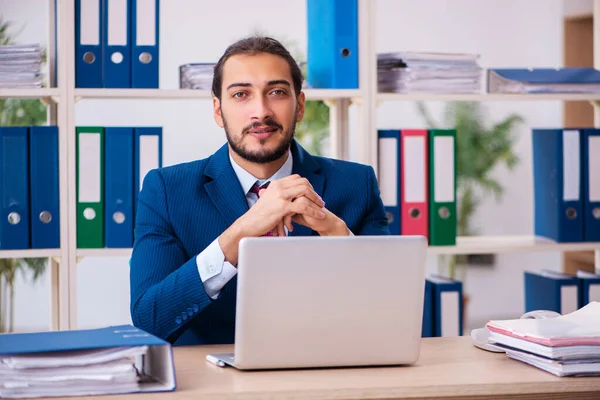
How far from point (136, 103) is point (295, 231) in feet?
14.0

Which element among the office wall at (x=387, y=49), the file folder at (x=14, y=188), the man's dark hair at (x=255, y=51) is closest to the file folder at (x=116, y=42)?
the file folder at (x=14, y=188)

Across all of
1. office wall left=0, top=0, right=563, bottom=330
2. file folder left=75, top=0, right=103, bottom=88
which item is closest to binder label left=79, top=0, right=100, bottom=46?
file folder left=75, top=0, right=103, bottom=88

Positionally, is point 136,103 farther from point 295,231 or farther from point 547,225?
point 295,231

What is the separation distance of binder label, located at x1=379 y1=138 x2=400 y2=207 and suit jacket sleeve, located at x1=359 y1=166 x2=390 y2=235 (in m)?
0.62

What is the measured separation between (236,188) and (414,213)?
101cm

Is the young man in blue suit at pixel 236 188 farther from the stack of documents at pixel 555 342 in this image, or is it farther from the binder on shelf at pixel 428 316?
the binder on shelf at pixel 428 316

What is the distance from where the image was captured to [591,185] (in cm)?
313

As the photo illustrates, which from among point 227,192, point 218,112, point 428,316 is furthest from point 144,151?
point 428,316

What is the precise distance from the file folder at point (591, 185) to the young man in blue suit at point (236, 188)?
1.15 m

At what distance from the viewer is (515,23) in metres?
6.74

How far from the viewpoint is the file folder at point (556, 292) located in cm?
313

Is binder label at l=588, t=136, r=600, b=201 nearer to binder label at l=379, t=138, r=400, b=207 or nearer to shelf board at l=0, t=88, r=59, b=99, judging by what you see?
binder label at l=379, t=138, r=400, b=207

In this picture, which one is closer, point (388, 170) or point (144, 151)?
point (144, 151)

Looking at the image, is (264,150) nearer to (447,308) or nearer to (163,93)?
(163,93)
